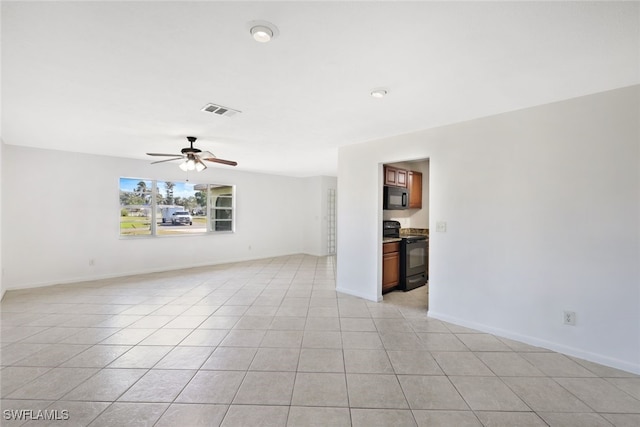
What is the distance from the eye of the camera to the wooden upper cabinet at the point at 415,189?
5.11 metres

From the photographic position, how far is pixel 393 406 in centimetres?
191

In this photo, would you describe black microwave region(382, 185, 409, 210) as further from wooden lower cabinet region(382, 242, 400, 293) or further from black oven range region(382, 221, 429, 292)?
wooden lower cabinet region(382, 242, 400, 293)

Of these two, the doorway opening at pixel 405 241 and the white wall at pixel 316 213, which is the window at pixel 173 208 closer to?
the white wall at pixel 316 213

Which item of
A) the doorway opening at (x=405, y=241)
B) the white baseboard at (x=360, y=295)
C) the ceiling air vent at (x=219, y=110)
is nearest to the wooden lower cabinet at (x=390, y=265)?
the doorway opening at (x=405, y=241)

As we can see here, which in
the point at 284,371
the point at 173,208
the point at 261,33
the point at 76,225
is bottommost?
the point at 284,371

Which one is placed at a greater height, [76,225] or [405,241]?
[76,225]

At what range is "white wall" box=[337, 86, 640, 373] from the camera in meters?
2.35

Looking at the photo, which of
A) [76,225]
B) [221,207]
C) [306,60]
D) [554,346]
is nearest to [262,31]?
[306,60]

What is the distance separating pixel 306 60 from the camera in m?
1.95

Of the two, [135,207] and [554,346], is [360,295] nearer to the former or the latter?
[554,346]

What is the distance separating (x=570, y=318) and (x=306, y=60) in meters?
3.31

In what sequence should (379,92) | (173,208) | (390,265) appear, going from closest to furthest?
(379,92), (390,265), (173,208)

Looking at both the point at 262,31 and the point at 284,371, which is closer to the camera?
the point at 262,31

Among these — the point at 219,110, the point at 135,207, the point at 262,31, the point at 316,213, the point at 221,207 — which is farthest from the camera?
the point at 316,213
